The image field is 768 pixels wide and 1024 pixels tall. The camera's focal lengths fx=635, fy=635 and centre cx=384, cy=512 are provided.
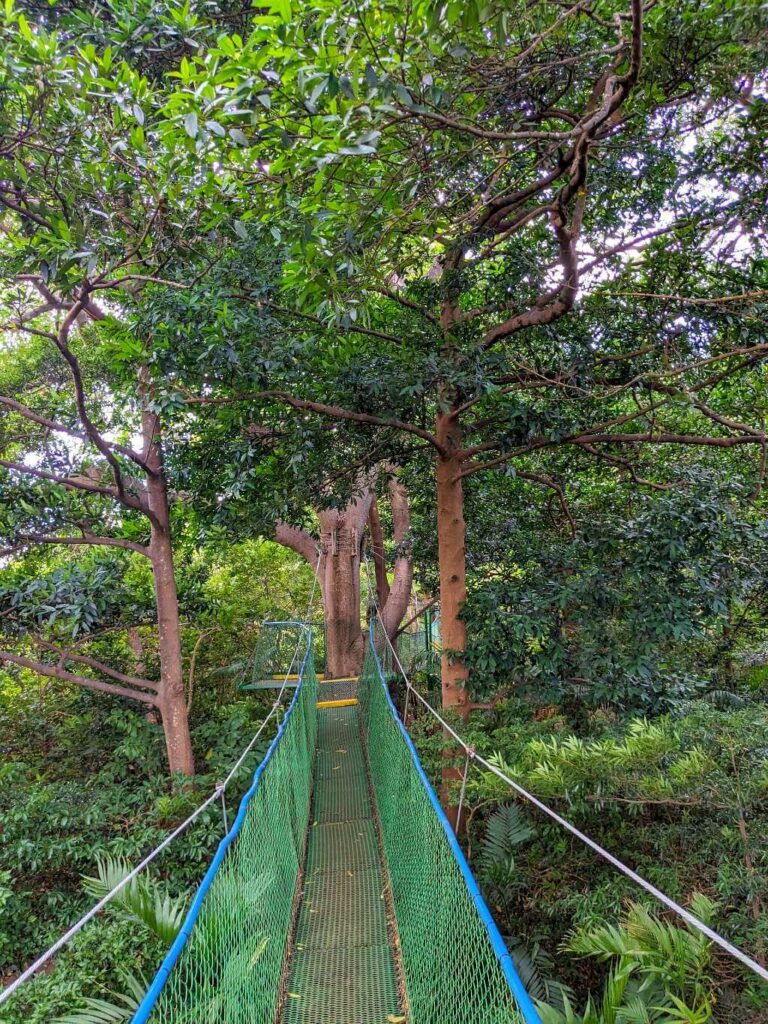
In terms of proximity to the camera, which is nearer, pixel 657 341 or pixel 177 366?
pixel 177 366

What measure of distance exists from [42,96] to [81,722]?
19.6ft

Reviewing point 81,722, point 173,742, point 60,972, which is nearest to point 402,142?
point 60,972

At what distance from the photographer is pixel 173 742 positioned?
570cm

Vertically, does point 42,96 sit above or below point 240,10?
below

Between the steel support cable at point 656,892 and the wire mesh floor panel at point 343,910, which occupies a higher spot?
the steel support cable at point 656,892

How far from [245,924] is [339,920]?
143 centimetres

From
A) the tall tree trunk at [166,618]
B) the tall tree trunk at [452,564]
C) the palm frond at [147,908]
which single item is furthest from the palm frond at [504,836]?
the tall tree trunk at [166,618]

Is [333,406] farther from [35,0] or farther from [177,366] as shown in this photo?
[35,0]

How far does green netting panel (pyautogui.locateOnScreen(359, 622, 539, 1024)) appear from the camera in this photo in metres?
1.68

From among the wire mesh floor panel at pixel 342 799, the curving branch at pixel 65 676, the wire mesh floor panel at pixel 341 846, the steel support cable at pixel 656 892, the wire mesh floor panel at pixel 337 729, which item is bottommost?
the wire mesh floor panel at pixel 341 846

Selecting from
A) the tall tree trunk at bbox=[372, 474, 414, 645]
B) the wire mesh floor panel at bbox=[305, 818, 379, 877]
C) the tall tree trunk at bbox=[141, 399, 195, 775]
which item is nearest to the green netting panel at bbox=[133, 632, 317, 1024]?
the wire mesh floor panel at bbox=[305, 818, 379, 877]

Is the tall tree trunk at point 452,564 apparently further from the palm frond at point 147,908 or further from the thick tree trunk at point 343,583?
the thick tree trunk at point 343,583

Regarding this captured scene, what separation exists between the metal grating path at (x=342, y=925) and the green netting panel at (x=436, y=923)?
0.15 metres

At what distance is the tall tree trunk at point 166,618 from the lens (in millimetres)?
5652
